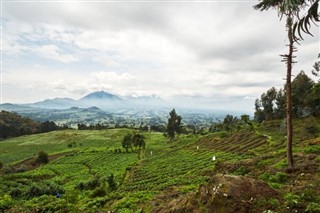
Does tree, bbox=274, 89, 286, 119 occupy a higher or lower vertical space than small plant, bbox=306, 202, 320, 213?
higher

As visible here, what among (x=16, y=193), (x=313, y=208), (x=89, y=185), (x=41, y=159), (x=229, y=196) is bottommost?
(x=41, y=159)

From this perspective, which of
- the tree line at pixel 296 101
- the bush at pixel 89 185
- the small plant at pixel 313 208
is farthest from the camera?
the tree line at pixel 296 101

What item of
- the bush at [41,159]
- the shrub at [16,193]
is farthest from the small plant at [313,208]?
the bush at [41,159]

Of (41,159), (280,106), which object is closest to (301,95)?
(280,106)

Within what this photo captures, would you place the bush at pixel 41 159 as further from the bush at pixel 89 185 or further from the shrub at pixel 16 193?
the bush at pixel 89 185

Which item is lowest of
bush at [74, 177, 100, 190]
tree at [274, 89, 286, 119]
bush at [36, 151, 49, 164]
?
bush at [36, 151, 49, 164]

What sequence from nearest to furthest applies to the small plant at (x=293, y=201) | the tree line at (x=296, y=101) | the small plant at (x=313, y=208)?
the small plant at (x=313, y=208) < the small plant at (x=293, y=201) < the tree line at (x=296, y=101)

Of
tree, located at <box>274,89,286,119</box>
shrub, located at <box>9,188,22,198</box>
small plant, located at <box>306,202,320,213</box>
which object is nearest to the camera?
small plant, located at <box>306,202,320,213</box>

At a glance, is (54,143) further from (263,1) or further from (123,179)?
(263,1)

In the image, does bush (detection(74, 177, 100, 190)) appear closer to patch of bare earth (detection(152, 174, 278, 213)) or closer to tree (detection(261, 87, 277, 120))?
patch of bare earth (detection(152, 174, 278, 213))

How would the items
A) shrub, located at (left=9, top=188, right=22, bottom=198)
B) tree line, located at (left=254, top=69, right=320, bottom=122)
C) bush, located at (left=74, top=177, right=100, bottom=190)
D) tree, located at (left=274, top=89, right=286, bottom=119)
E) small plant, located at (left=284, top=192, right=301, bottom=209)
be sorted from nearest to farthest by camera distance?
small plant, located at (left=284, top=192, right=301, bottom=209), shrub, located at (left=9, top=188, right=22, bottom=198), bush, located at (left=74, top=177, right=100, bottom=190), tree line, located at (left=254, top=69, right=320, bottom=122), tree, located at (left=274, top=89, right=286, bottom=119)

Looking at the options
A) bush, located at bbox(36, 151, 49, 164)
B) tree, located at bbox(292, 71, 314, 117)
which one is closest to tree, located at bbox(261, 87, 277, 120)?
tree, located at bbox(292, 71, 314, 117)

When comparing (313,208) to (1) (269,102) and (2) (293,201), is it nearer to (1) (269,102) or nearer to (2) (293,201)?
(2) (293,201)

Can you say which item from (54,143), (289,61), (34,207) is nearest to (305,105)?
(289,61)
